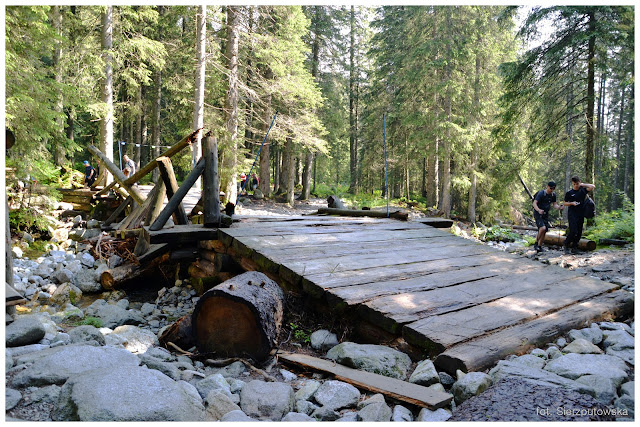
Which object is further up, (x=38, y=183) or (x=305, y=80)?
(x=305, y=80)

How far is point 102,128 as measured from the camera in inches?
605

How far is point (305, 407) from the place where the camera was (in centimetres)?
293

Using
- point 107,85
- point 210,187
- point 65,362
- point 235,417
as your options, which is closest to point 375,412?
point 235,417

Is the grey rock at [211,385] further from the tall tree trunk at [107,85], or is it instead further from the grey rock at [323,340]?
the tall tree trunk at [107,85]

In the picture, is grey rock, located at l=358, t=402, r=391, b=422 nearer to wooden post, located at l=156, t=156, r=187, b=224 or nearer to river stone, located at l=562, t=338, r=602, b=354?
river stone, located at l=562, t=338, r=602, b=354

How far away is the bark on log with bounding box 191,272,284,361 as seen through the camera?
3.87 metres

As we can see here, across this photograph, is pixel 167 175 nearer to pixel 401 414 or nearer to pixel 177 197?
pixel 177 197

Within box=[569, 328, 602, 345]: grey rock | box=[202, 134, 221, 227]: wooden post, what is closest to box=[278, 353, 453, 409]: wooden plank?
box=[569, 328, 602, 345]: grey rock

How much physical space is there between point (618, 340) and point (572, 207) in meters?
6.79

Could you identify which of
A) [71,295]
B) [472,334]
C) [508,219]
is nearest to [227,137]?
[71,295]

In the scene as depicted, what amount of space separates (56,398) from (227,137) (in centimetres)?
1554

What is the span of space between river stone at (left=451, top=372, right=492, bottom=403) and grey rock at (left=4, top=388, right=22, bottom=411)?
9.15 feet

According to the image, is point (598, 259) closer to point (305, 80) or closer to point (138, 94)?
point (305, 80)

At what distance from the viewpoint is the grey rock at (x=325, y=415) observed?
2801mm
